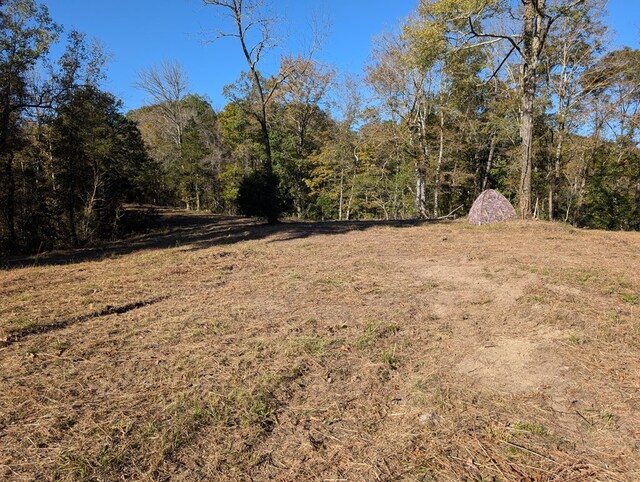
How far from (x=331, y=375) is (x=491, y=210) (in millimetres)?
8856

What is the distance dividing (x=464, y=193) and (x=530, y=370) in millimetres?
25692

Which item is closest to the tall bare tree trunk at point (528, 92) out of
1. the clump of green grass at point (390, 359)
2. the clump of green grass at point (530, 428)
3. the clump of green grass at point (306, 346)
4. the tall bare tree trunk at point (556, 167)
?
the tall bare tree trunk at point (556, 167)

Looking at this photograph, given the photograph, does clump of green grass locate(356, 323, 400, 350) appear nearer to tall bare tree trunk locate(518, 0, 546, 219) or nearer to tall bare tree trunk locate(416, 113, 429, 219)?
tall bare tree trunk locate(518, 0, 546, 219)

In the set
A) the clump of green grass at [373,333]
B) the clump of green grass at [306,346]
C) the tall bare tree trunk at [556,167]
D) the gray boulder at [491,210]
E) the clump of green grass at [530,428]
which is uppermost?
the tall bare tree trunk at [556,167]

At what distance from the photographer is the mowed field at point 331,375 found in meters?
1.97

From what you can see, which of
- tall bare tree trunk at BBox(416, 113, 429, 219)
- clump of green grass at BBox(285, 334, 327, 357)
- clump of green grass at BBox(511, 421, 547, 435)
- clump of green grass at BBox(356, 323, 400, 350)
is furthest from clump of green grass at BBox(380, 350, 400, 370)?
tall bare tree trunk at BBox(416, 113, 429, 219)

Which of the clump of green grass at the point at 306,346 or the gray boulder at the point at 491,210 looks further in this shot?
the gray boulder at the point at 491,210

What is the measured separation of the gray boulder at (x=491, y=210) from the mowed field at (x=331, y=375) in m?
4.65

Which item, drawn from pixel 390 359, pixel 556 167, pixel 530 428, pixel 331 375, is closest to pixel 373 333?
pixel 390 359

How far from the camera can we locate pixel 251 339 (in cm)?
343

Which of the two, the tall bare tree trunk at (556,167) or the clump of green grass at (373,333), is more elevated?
the tall bare tree trunk at (556,167)

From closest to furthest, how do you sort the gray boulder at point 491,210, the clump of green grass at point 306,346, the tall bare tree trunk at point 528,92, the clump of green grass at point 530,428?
the clump of green grass at point 530,428, the clump of green grass at point 306,346, the tall bare tree trunk at point 528,92, the gray boulder at point 491,210

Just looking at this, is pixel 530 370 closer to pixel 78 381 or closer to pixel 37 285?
pixel 78 381

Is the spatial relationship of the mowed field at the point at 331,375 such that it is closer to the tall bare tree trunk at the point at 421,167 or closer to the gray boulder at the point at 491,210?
the gray boulder at the point at 491,210
